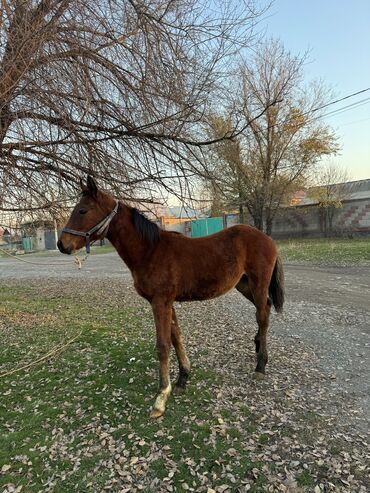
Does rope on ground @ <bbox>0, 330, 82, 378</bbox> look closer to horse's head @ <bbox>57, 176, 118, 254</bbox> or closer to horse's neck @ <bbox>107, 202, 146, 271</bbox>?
horse's head @ <bbox>57, 176, 118, 254</bbox>

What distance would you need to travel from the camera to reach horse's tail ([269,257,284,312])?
450cm

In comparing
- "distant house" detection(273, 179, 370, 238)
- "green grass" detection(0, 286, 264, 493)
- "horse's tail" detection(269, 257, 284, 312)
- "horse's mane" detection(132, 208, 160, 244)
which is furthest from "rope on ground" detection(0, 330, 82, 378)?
"distant house" detection(273, 179, 370, 238)

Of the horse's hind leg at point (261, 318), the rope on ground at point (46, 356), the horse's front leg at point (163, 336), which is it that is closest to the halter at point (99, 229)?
the horse's front leg at point (163, 336)

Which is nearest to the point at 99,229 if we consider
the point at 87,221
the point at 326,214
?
the point at 87,221

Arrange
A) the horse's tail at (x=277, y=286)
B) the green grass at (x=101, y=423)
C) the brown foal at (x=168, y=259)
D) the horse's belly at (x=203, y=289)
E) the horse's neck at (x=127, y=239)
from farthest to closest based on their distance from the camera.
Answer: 1. the horse's tail at (x=277, y=286)
2. the horse's belly at (x=203, y=289)
3. the horse's neck at (x=127, y=239)
4. the brown foal at (x=168, y=259)
5. the green grass at (x=101, y=423)

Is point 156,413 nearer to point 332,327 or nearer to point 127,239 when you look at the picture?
point 127,239

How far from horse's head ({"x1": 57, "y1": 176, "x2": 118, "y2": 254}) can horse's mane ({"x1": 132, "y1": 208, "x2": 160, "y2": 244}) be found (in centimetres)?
27

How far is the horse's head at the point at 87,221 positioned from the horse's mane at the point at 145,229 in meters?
0.27

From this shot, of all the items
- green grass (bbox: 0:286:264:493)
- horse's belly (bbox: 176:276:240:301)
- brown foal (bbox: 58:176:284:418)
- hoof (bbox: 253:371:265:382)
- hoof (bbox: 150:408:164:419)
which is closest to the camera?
green grass (bbox: 0:286:264:493)

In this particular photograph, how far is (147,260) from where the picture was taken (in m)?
3.71

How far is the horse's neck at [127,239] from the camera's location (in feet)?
→ 12.2

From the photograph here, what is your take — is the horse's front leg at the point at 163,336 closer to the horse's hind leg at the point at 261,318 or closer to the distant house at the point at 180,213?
the horse's hind leg at the point at 261,318

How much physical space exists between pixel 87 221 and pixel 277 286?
7.83ft

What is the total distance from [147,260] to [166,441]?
5.31 feet
